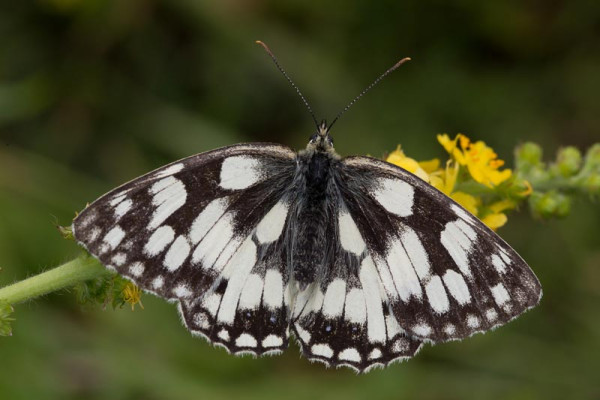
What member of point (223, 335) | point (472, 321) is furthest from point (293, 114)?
point (472, 321)

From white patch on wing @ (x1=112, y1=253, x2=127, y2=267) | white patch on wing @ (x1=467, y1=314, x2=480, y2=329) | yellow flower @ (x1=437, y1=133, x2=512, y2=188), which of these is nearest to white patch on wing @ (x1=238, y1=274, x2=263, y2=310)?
white patch on wing @ (x1=112, y1=253, x2=127, y2=267)

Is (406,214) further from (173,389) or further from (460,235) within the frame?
(173,389)

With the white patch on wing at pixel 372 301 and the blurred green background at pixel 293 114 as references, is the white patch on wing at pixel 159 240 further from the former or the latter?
the blurred green background at pixel 293 114

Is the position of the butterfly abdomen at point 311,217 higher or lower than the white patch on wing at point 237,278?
higher

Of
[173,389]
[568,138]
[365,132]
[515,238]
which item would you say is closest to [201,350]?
[173,389]

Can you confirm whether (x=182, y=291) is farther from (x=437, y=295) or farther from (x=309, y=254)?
(x=437, y=295)

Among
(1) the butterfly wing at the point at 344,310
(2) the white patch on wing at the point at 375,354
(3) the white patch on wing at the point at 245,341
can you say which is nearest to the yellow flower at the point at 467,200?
(1) the butterfly wing at the point at 344,310

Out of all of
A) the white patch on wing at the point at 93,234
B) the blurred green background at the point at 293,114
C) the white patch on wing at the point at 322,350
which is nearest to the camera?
the white patch on wing at the point at 93,234
